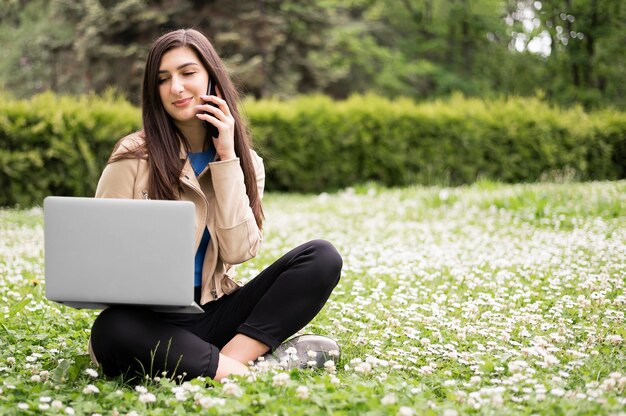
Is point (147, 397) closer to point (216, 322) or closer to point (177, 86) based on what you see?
point (216, 322)

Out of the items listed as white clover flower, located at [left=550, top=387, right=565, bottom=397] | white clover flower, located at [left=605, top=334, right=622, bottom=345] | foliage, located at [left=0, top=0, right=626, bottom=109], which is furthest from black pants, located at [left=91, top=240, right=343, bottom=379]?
foliage, located at [left=0, top=0, right=626, bottom=109]

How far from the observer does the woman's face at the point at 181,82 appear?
9.34ft

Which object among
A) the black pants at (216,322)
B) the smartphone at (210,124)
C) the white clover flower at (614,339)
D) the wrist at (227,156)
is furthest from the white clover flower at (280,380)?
the white clover flower at (614,339)

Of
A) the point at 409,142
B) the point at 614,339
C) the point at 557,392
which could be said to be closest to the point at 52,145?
the point at 409,142

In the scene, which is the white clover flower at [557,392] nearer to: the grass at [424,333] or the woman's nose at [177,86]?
the grass at [424,333]

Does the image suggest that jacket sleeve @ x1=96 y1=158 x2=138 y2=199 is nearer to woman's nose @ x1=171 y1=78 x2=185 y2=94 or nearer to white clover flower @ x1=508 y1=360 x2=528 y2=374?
woman's nose @ x1=171 y1=78 x2=185 y2=94

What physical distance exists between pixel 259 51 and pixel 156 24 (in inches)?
110

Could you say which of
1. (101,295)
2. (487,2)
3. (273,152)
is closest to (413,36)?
(487,2)

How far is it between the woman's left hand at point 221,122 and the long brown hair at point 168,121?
0.11 m

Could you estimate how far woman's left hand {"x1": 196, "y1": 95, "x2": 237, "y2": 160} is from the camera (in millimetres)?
2824

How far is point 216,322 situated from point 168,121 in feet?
3.04

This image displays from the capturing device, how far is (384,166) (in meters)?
13.3

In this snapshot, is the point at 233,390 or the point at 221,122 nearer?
Result: the point at 233,390

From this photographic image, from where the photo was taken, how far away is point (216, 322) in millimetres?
2914
